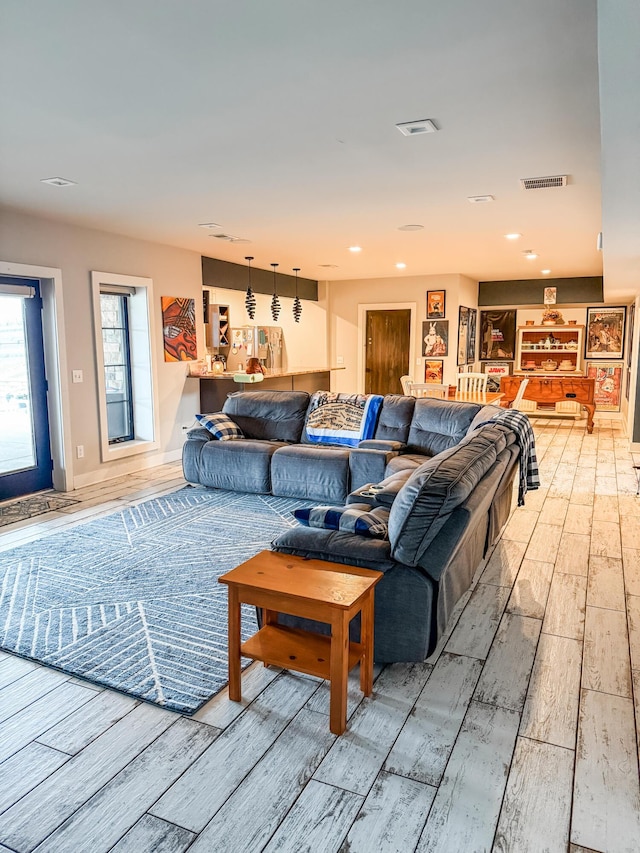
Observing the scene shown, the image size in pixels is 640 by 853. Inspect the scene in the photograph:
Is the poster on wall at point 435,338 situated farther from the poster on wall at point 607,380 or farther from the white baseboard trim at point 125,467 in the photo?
the white baseboard trim at point 125,467

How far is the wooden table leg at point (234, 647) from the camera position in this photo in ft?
7.37

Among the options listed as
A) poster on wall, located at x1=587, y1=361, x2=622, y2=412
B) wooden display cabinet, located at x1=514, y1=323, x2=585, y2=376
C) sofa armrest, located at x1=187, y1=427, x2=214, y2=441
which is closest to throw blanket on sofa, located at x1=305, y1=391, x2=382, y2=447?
sofa armrest, located at x1=187, y1=427, x2=214, y2=441

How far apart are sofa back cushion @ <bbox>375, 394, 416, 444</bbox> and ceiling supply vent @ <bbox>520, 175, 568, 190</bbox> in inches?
81.6

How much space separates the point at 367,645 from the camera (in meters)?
2.31

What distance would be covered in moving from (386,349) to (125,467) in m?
5.48

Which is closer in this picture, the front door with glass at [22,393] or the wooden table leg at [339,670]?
the wooden table leg at [339,670]

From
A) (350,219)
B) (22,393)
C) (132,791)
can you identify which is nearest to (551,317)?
(350,219)

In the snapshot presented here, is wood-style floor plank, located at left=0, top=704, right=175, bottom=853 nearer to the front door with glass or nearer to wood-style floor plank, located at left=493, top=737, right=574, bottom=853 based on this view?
wood-style floor plank, located at left=493, top=737, right=574, bottom=853

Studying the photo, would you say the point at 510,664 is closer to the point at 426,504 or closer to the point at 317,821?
the point at 426,504

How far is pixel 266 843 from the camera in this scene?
5.41 ft

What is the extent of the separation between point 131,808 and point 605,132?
111 inches

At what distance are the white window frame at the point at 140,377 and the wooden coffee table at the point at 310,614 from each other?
13.4ft

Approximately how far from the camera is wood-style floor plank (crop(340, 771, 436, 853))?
165 centimetres

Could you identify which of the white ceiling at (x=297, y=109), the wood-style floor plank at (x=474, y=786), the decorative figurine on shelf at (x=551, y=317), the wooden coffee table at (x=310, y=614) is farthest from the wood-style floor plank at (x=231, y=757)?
the decorative figurine on shelf at (x=551, y=317)
